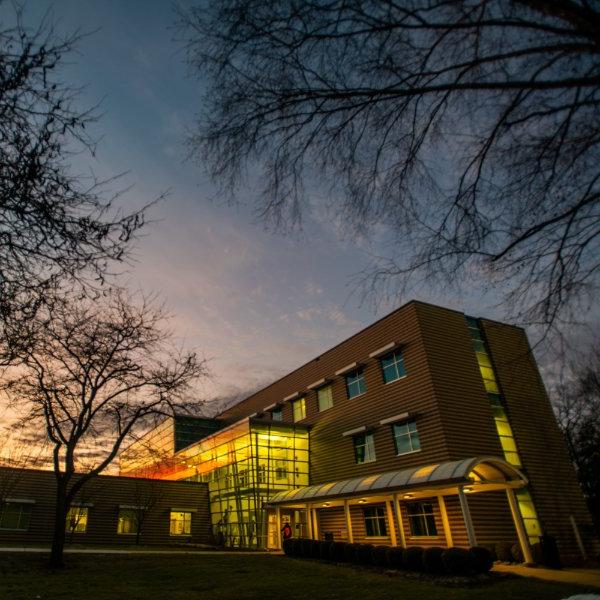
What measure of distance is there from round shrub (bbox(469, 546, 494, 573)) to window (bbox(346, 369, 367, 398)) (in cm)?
1220

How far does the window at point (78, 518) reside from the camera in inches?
1024

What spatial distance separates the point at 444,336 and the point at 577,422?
20.6 m

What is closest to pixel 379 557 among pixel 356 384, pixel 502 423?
pixel 502 423

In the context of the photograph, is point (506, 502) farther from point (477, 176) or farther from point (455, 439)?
point (477, 176)

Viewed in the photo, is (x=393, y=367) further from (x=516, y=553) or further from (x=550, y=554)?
(x=550, y=554)

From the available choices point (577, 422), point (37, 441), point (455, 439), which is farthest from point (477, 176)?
point (577, 422)

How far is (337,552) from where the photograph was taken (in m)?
16.8

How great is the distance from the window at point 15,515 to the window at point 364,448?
1932 cm

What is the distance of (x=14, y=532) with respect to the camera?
2427cm

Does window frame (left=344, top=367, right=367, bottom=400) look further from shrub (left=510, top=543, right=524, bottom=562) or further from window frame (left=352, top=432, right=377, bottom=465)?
shrub (left=510, top=543, right=524, bottom=562)

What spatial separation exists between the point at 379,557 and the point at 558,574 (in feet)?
18.6

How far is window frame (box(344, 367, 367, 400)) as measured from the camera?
82.9 feet

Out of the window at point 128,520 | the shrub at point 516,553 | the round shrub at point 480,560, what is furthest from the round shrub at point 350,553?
the window at point 128,520

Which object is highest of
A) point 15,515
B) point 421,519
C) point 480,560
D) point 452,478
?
point 15,515
